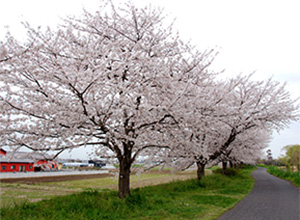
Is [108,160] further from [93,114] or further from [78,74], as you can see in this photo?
[78,74]

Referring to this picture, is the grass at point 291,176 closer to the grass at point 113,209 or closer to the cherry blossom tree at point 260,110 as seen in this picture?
the cherry blossom tree at point 260,110

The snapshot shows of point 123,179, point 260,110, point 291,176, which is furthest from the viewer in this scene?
point 291,176

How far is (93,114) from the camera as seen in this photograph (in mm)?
6504

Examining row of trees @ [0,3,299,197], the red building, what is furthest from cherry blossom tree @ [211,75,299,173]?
the red building

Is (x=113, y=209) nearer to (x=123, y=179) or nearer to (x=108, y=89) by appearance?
(x=123, y=179)

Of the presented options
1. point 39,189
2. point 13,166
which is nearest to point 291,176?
point 39,189

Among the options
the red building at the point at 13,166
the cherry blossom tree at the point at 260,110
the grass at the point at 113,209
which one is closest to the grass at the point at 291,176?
the cherry blossom tree at the point at 260,110

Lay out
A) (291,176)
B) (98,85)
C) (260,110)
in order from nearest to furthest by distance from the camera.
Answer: (98,85)
(260,110)
(291,176)

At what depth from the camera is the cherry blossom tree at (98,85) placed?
21.4 ft

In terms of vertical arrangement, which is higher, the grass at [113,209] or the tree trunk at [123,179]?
the tree trunk at [123,179]

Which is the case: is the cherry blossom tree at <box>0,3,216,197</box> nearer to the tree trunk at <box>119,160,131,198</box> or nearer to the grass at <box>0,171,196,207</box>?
the tree trunk at <box>119,160,131,198</box>

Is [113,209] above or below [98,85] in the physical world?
below

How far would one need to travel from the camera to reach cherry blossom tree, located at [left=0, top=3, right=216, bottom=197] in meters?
6.51

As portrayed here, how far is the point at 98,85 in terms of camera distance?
6766mm
